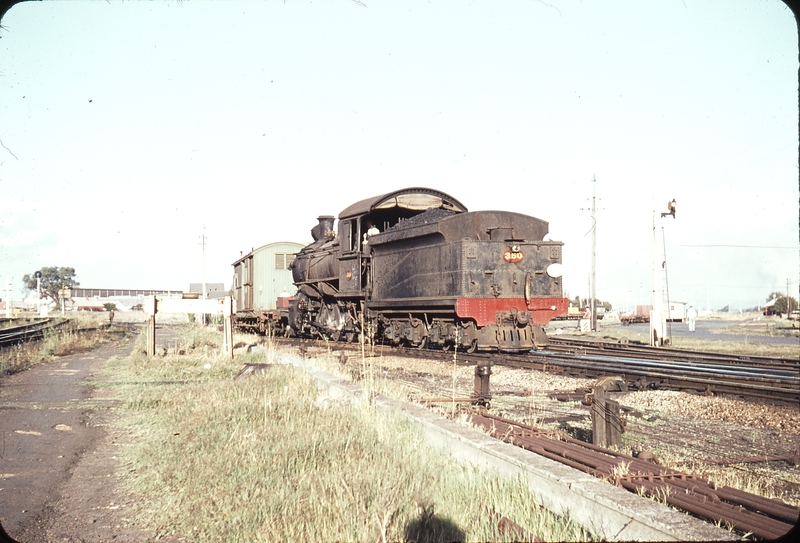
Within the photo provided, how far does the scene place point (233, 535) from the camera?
12.1 feet

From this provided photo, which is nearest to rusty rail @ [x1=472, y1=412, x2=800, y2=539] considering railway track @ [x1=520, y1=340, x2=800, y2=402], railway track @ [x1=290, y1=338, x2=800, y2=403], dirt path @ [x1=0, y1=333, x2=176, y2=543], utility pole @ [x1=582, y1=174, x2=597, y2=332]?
railway track @ [x1=290, y1=338, x2=800, y2=403]

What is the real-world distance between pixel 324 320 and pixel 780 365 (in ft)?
40.4

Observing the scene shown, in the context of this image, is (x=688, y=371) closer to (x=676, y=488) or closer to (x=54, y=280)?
(x=676, y=488)

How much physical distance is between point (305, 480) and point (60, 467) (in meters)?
2.72

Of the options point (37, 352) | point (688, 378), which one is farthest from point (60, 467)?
point (37, 352)

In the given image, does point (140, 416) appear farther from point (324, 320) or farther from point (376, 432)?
point (324, 320)

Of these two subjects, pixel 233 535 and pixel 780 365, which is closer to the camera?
pixel 233 535

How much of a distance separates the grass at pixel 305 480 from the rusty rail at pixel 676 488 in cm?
57

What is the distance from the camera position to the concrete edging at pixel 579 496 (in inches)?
118

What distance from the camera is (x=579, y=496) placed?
11.7 ft

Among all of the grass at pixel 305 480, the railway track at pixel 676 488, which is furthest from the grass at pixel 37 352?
the railway track at pixel 676 488

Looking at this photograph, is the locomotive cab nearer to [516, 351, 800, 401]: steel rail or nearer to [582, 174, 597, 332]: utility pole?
[516, 351, 800, 401]: steel rail

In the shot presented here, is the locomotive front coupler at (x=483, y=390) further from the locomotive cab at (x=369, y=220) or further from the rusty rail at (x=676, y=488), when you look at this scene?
the locomotive cab at (x=369, y=220)

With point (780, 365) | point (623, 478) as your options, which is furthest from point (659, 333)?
point (623, 478)
